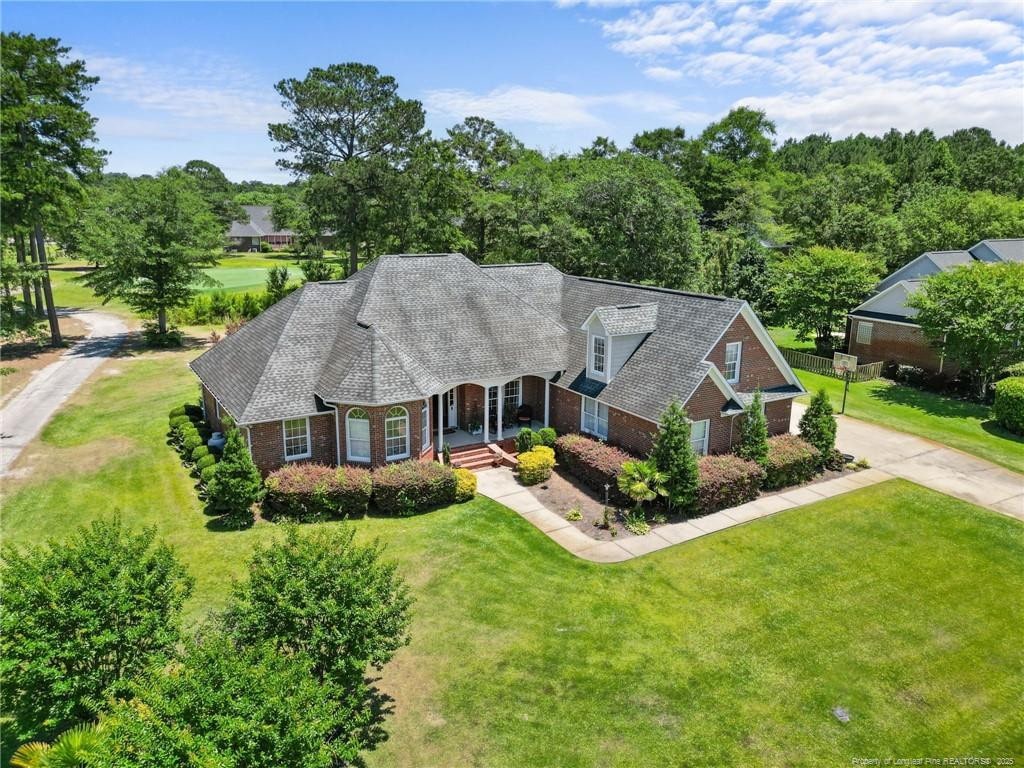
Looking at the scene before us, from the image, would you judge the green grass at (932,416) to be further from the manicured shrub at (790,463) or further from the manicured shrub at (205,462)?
the manicured shrub at (205,462)

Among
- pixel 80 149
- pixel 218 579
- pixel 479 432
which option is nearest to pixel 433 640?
pixel 218 579

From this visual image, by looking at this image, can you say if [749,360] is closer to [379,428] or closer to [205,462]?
[379,428]

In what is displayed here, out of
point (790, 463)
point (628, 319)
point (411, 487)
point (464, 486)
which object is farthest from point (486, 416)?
Answer: point (790, 463)

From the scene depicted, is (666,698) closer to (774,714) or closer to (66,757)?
(774,714)

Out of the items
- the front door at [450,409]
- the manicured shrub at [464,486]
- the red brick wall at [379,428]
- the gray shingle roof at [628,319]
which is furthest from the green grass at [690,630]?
the gray shingle roof at [628,319]

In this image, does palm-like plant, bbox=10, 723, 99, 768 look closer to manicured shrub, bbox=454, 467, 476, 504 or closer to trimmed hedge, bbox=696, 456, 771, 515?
manicured shrub, bbox=454, 467, 476, 504

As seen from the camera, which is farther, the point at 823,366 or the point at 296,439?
the point at 823,366

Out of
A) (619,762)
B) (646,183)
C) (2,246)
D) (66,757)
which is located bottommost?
(619,762)
